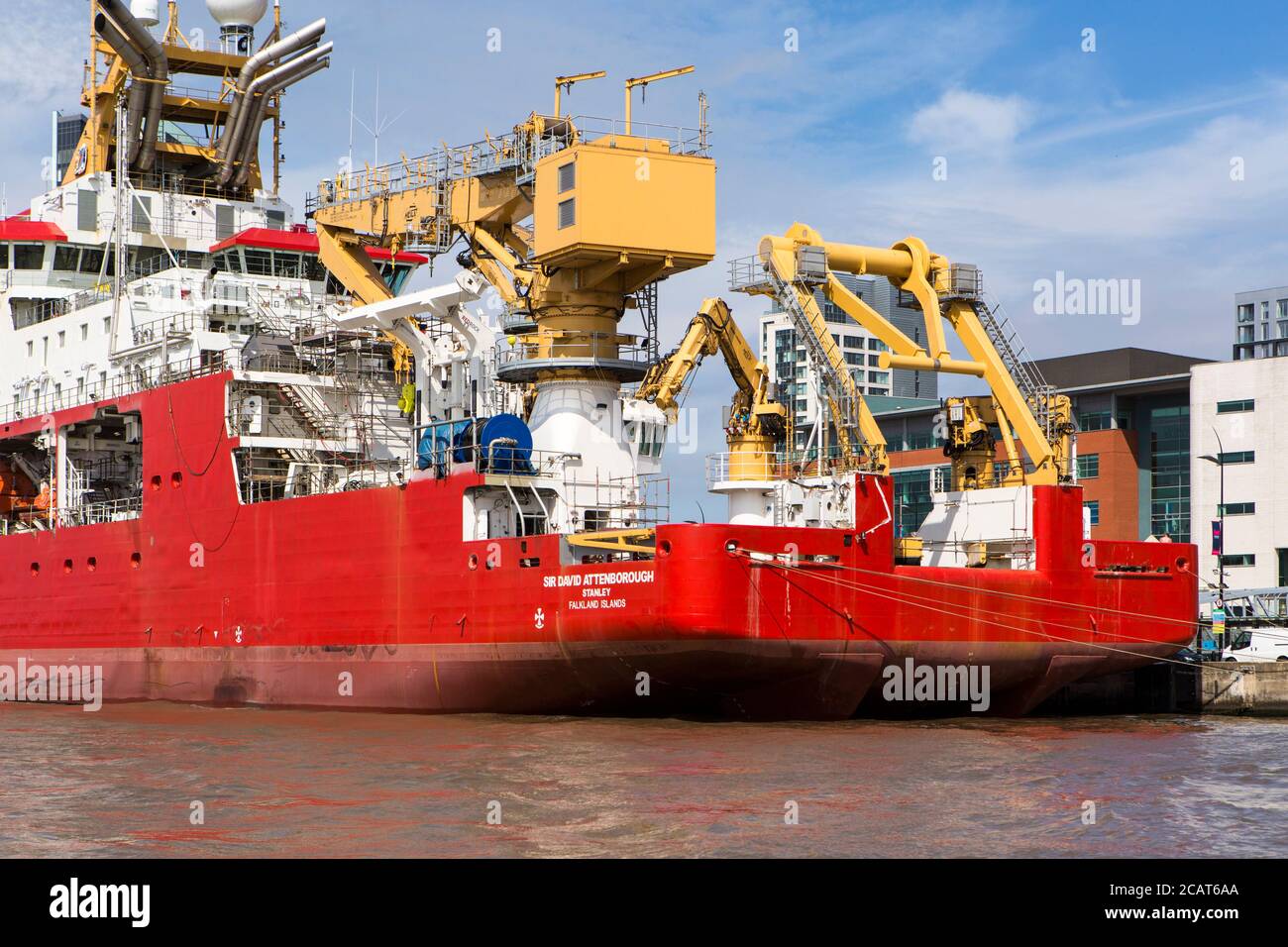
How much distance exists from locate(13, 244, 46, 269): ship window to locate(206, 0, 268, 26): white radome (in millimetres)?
8315

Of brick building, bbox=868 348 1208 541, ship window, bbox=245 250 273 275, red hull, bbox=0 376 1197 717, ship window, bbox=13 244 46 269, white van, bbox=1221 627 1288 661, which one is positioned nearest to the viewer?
red hull, bbox=0 376 1197 717

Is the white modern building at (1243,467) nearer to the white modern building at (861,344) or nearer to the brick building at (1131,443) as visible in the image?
the brick building at (1131,443)

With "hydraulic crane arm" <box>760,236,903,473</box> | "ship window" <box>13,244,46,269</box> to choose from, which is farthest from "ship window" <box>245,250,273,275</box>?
"hydraulic crane arm" <box>760,236,903,473</box>

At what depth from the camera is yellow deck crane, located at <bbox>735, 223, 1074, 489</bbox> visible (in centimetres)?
3031

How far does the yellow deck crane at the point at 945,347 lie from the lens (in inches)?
1193

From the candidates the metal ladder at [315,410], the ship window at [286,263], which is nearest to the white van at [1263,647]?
the metal ladder at [315,410]

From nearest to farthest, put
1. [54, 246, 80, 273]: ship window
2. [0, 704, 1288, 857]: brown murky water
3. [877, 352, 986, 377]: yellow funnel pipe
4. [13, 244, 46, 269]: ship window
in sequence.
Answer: [0, 704, 1288, 857]: brown murky water < [877, 352, 986, 377]: yellow funnel pipe < [54, 246, 80, 273]: ship window < [13, 244, 46, 269]: ship window

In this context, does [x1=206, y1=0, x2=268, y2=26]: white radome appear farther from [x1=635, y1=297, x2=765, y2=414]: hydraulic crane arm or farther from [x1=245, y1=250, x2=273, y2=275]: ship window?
[x1=635, y1=297, x2=765, y2=414]: hydraulic crane arm

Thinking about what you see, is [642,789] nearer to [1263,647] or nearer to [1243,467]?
[1263,647]

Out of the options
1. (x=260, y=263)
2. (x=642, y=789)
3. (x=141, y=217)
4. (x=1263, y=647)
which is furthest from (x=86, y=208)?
(x=1263, y=647)

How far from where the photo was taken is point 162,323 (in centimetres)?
3744

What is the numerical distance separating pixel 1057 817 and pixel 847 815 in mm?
2373

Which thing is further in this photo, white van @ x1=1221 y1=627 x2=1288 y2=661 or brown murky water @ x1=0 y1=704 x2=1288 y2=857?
white van @ x1=1221 y1=627 x2=1288 y2=661

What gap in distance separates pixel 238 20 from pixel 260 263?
903cm
